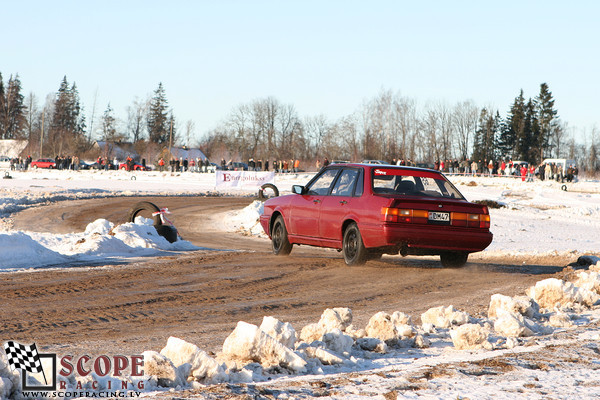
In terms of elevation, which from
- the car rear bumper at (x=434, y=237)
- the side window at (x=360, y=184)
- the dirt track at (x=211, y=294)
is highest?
the side window at (x=360, y=184)

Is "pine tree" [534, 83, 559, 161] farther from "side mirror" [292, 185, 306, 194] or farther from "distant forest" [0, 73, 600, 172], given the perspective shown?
"side mirror" [292, 185, 306, 194]

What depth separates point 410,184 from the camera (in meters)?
11.4

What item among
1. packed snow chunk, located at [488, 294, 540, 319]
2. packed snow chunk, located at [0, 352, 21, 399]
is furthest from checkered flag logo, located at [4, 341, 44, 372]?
packed snow chunk, located at [488, 294, 540, 319]

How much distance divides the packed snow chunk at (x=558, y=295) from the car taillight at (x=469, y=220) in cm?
270

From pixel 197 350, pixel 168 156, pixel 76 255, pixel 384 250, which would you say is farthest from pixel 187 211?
pixel 168 156

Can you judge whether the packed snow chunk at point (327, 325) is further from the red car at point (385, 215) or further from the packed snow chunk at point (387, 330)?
the red car at point (385, 215)

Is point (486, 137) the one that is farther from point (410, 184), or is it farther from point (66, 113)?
point (410, 184)

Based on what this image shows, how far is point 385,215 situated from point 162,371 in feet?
21.1

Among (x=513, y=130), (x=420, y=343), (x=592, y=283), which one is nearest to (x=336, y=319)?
(x=420, y=343)

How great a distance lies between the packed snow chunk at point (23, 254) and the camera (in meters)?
10.7

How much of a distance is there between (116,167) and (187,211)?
2207 inches

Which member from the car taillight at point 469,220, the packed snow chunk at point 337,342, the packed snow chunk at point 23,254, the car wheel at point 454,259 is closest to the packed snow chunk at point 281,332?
the packed snow chunk at point 337,342

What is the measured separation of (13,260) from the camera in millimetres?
10750

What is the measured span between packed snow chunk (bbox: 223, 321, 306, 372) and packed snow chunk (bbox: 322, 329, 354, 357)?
469 millimetres
